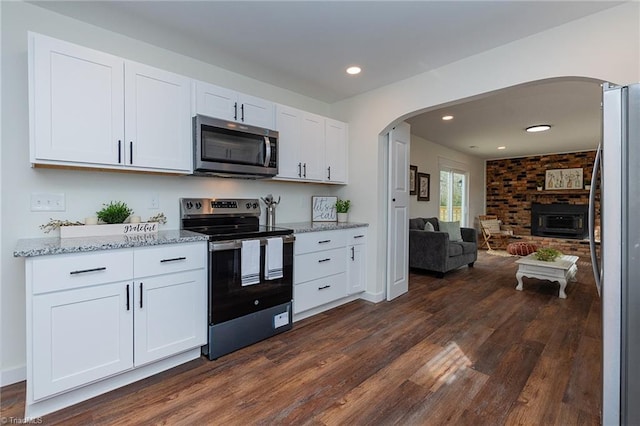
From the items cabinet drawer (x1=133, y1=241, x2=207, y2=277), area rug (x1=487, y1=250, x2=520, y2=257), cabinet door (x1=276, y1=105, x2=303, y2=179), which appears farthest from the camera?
area rug (x1=487, y1=250, x2=520, y2=257)

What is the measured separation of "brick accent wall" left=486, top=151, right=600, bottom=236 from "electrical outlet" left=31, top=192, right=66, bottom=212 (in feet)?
30.7

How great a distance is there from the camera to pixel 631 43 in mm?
1951

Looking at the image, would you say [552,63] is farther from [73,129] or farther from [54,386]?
[54,386]

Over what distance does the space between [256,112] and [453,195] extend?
625 cm

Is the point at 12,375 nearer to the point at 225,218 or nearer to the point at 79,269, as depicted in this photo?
the point at 79,269

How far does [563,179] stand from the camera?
760 centimetres

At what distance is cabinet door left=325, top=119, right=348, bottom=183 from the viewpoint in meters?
3.61

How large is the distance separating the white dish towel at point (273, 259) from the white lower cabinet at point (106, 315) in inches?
19.9

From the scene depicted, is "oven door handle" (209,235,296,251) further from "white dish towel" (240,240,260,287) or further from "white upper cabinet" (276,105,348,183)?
"white upper cabinet" (276,105,348,183)

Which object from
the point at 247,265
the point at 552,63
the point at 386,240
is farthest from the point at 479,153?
the point at 247,265

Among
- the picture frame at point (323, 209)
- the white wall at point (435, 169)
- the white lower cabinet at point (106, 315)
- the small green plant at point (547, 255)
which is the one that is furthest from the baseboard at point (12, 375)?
the white wall at point (435, 169)

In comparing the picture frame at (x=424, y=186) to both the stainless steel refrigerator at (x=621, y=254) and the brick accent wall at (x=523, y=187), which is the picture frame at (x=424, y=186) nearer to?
the brick accent wall at (x=523, y=187)

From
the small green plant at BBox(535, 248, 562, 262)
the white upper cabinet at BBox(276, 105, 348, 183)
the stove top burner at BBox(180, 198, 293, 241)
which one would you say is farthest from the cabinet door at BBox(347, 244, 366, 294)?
the small green plant at BBox(535, 248, 562, 262)

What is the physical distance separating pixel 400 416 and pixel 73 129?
262cm
